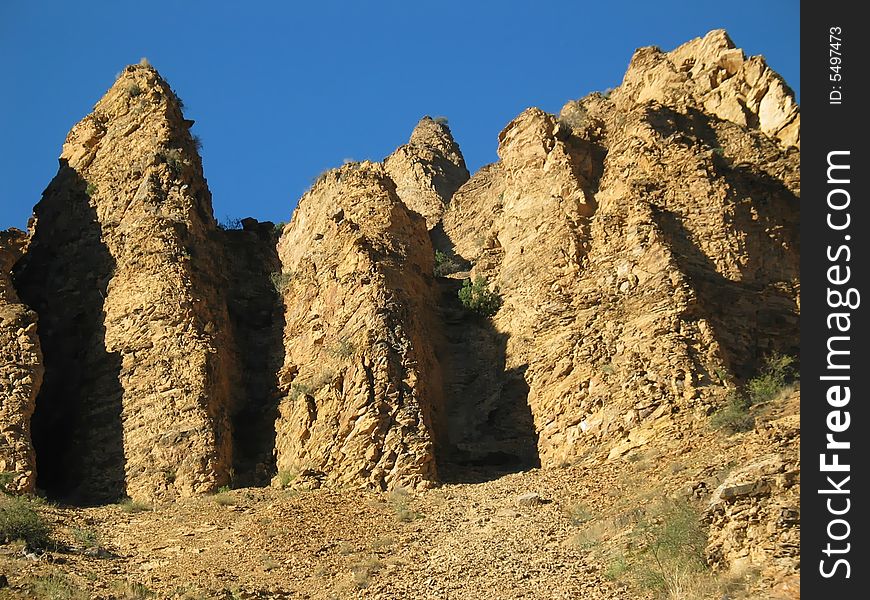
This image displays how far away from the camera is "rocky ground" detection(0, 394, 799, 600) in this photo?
60.8 ft

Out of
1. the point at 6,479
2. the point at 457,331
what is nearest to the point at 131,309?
the point at 6,479

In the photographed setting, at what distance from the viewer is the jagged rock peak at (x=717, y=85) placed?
3206cm

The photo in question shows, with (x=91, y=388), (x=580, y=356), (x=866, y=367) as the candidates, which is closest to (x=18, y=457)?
(x=91, y=388)

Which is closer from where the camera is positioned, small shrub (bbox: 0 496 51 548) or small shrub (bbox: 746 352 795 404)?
small shrub (bbox: 0 496 51 548)

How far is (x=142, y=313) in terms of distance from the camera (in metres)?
28.3

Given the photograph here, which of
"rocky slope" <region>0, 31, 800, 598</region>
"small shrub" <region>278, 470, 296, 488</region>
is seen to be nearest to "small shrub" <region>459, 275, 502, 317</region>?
"rocky slope" <region>0, 31, 800, 598</region>

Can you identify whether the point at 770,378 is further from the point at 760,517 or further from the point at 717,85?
the point at 717,85

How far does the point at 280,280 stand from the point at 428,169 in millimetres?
16794

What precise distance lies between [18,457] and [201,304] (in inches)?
212

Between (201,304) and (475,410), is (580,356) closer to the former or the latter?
(475,410)

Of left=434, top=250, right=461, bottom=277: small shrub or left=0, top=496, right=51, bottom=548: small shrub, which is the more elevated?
left=434, top=250, right=461, bottom=277: small shrub

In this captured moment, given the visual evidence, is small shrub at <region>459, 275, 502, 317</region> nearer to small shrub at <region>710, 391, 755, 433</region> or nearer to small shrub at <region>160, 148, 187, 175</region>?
small shrub at <region>160, 148, 187, 175</region>

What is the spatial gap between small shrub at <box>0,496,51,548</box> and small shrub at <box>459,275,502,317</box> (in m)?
11.5

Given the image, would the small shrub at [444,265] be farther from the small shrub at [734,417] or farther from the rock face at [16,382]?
the small shrub at [734,417]
